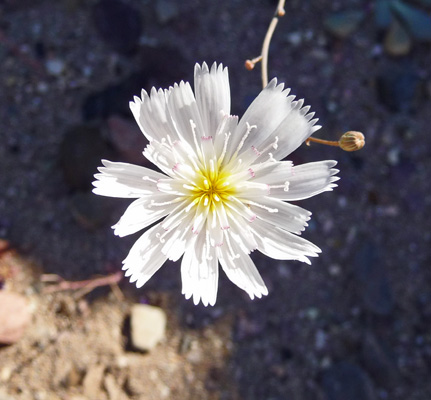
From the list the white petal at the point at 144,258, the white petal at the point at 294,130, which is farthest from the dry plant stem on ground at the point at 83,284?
the white petal at the point at 294,130

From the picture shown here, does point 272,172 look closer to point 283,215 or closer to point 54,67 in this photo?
point 283,215

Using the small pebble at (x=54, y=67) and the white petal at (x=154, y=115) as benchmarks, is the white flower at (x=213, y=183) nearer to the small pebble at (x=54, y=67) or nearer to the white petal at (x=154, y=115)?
the white petal at (x=154, y=115)

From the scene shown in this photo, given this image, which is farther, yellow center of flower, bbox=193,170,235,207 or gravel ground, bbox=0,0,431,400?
gravel ground, bbox=0,0,431,400

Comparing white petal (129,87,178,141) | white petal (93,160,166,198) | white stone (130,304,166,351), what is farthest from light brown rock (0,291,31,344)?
white petal (129,87,178,141)

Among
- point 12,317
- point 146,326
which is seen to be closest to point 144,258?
point 146,326

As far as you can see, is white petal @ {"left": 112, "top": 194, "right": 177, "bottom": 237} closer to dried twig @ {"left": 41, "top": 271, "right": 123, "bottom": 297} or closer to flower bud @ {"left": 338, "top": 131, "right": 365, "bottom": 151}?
flower bud @ {"left": 338, "top": 131, "right": 365, "bottom": 151}
